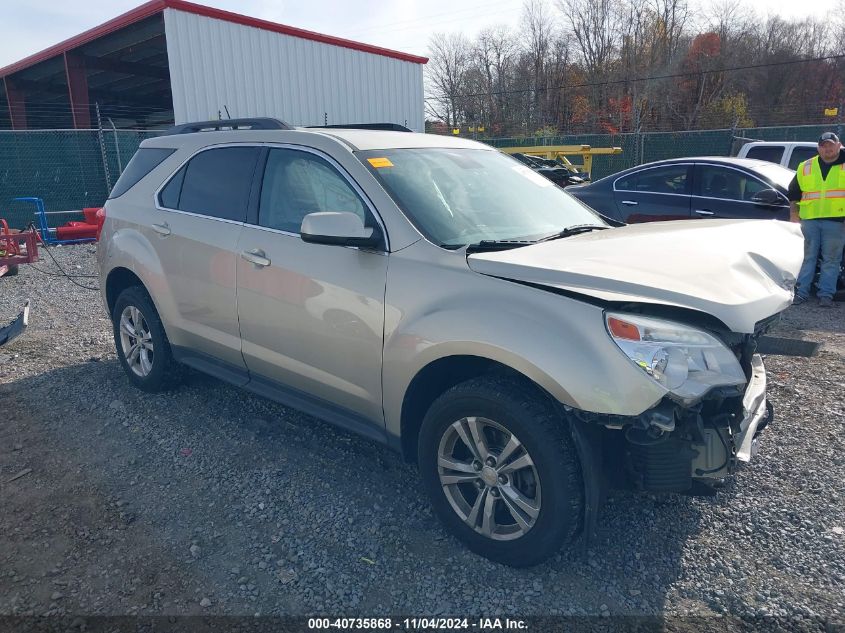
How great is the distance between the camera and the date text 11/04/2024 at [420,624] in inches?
102

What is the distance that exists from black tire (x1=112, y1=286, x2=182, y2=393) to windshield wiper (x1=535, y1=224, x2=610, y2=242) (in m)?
2.83

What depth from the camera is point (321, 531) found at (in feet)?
10.6

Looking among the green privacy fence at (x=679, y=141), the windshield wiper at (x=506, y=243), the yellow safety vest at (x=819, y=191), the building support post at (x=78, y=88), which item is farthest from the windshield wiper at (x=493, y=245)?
the building support post at (x=78, y=88)

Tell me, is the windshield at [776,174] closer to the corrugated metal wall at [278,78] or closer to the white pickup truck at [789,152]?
the white pickup truck at [789,152]

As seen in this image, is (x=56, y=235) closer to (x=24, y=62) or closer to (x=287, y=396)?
(x=24, y=62)

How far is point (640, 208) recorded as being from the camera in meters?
8.43

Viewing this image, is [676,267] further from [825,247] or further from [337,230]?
[825,247]

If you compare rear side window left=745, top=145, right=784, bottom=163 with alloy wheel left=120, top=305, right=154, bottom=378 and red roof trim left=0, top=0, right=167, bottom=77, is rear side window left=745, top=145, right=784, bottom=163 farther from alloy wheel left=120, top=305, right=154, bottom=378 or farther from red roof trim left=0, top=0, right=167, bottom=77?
red roof trim left=0, top=0, right=167, bottom=77

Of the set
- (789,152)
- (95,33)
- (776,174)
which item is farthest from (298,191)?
(95,33)

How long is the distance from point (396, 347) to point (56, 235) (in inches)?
535

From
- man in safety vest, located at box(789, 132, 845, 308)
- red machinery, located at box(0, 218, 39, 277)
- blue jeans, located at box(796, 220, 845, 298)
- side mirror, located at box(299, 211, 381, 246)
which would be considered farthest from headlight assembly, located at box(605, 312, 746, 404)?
red machinery, located at box(0, 218, 39, 277)

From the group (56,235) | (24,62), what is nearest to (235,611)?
(56,235)

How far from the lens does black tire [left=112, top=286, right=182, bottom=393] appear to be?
4723 millimetres

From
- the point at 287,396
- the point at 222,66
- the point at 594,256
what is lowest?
the point at 287,396
